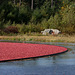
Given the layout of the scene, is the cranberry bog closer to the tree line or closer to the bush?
the tree line

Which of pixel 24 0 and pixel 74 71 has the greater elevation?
pixel 24 0

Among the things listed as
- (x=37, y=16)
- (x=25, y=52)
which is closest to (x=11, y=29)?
(x=37, y=16)

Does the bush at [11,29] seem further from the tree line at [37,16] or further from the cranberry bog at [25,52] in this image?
the cranberry bog at [25,52]

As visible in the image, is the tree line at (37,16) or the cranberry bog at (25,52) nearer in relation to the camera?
the cranberry bog at (25,52)

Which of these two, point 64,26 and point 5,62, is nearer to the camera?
point 5,62

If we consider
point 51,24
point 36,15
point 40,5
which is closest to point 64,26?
point 51,24

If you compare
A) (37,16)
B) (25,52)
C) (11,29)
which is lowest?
(11,29)

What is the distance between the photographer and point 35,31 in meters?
56.1

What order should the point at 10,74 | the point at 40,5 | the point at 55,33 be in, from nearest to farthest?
the point at 10,74
the point at 55,33
the point at 40,5

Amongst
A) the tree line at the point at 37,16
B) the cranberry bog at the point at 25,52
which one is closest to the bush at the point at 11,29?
the tree line at the point at 37,16

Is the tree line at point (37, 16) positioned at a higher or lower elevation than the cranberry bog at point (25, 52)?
higher

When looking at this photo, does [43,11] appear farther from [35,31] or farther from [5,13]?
[35,31]

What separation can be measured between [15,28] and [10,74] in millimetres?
44306

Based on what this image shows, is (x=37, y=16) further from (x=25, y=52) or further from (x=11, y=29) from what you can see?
(x=25, y=52)
